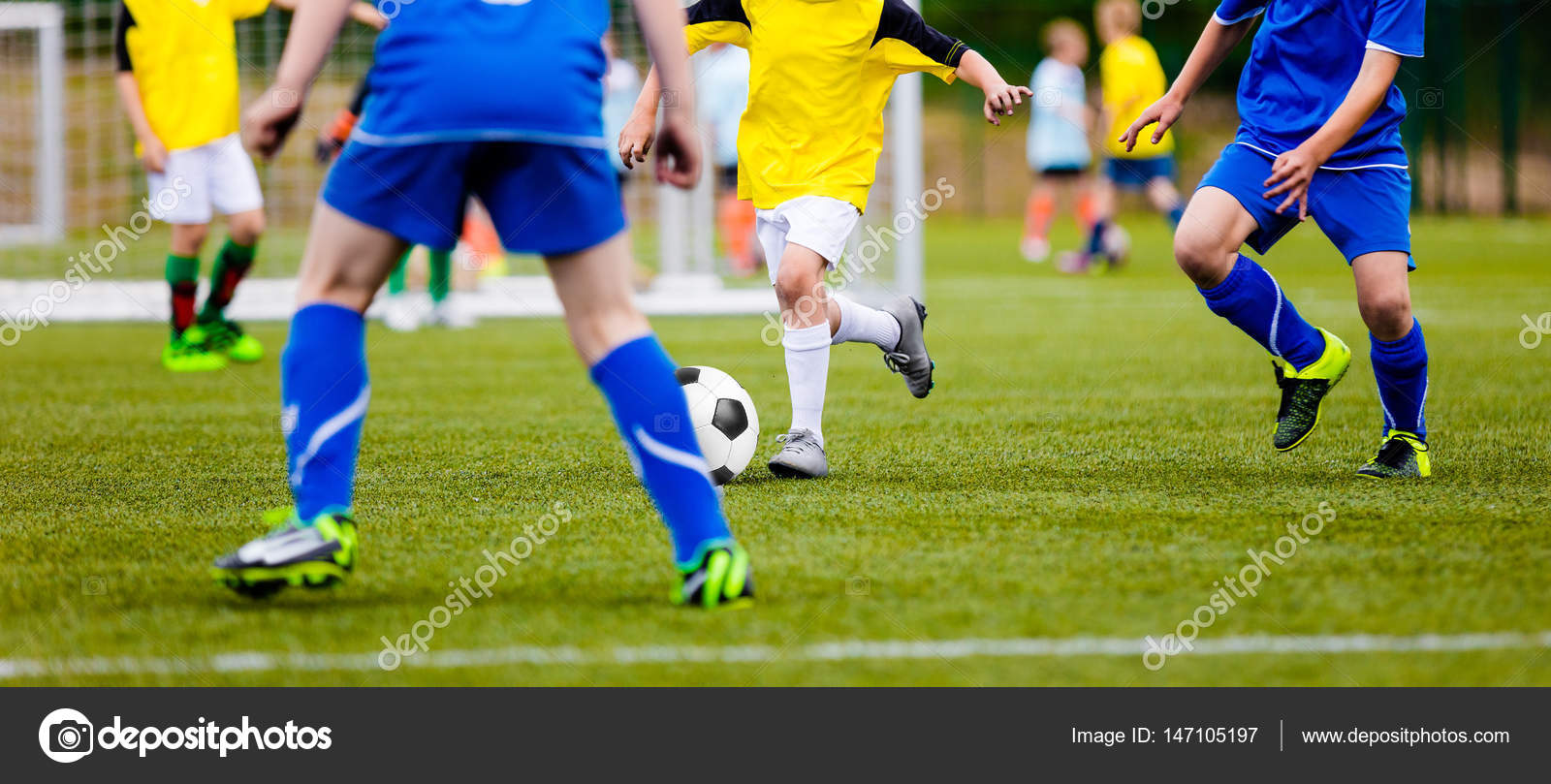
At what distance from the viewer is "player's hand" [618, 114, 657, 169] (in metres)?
4.36

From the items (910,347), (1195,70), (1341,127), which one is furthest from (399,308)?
(1341,127)

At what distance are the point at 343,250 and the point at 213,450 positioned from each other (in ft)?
8.49

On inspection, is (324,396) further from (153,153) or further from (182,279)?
(182,279)

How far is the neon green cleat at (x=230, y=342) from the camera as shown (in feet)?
27.2

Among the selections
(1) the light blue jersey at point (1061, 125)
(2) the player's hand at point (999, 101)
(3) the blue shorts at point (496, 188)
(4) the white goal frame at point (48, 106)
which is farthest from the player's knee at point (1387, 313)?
(1) the light blue jersey at point (1061, 125)

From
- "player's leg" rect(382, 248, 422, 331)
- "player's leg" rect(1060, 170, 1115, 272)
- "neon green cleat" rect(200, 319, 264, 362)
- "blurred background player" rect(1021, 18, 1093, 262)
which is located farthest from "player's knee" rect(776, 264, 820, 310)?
"blurred background player" rect(1021, 18, 1093, 262)

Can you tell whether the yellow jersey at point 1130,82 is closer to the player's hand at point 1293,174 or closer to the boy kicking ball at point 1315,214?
the boy kicking ball at point 1315,214

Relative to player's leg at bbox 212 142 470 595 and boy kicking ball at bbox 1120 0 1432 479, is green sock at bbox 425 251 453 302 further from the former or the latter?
player's leg at bbox 212 142 470 595

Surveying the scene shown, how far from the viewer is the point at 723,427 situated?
459 cm

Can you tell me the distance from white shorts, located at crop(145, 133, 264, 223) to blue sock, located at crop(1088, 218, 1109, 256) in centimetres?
967

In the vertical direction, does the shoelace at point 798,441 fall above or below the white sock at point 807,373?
below

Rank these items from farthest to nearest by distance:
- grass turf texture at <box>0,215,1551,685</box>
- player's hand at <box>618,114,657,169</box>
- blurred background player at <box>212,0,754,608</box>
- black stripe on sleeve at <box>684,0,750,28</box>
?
black stripe on sleeve at <box>684,0,750,28</box> → player's hand at <box>618,114,657,169</box> → blurred background player at <box>212,0,754,608</box> → grass turf texture at <box>0,215,1551,685</box>

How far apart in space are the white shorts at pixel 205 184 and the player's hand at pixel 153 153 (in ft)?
0.27

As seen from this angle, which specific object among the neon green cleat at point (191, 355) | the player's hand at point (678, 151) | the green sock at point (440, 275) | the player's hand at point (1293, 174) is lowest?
the green sock at point (440, 275)
